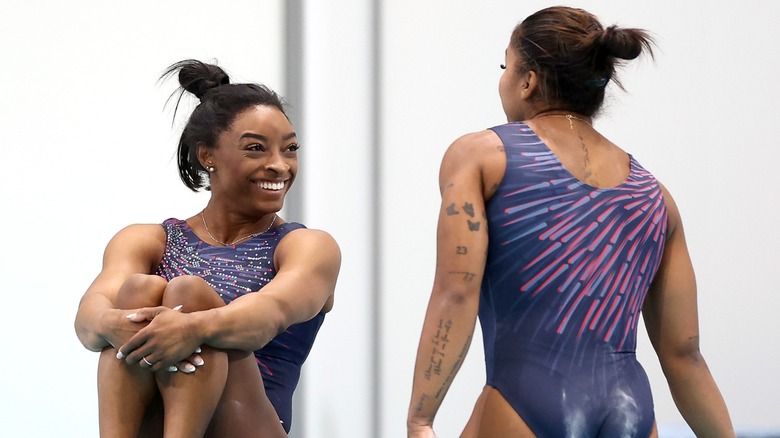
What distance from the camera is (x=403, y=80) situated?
13.0 ft

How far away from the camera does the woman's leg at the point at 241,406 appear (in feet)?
6.85

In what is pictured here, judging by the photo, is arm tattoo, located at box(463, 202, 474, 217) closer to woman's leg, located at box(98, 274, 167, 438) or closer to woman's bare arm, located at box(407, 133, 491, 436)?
woman's bare arm, located at box(407, 133, 491, 436)

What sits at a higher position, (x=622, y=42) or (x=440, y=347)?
(x=622, y=42)

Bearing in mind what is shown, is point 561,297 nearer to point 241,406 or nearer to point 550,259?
point 550,259

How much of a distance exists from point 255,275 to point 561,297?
2.40ft

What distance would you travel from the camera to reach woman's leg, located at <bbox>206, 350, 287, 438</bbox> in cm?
209

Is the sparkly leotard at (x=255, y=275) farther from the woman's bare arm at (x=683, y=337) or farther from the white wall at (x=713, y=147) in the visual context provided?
the white wall at (x=713, y=147)

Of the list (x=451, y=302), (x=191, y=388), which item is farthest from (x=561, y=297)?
(x=191, y=388)

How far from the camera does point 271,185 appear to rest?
2.44 m

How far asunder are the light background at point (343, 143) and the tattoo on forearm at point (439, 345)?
166 cm

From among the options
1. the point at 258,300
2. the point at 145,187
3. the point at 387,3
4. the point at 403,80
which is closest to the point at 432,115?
the point at 403,80

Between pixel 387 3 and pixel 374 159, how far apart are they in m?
0.56

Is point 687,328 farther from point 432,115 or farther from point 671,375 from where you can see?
point 432,115

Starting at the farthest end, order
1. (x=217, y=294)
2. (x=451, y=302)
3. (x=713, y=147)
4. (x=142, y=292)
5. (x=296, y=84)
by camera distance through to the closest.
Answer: (x=296, y=84)
(x=713, y=147)
(x=217, y=294)
(x=142, y=292)
(x=451, y=302)
